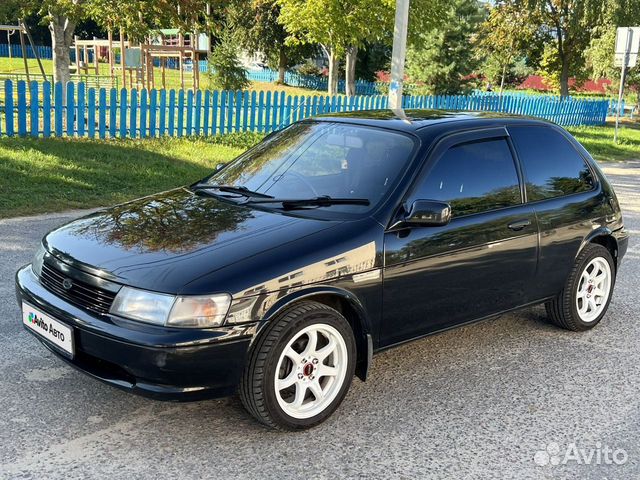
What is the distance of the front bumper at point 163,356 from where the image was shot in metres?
3.04

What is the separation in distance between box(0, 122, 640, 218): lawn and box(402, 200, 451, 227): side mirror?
5.91 metres

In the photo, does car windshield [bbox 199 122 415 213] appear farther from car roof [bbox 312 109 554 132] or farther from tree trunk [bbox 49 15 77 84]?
tree trunk [bbox 49 15 77 84]

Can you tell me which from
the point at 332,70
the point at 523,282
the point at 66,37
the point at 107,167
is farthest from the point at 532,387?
the point at 332,70

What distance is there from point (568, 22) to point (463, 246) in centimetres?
3504

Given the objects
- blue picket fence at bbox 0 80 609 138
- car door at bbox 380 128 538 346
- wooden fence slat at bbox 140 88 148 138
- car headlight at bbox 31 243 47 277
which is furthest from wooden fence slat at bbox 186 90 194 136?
car headlight at bbox 31 243 47 277

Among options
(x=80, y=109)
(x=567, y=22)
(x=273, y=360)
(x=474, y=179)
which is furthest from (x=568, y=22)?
(x=273, y=360)

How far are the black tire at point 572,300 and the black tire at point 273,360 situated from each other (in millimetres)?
2235

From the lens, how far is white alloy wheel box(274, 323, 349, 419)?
338 centimetres

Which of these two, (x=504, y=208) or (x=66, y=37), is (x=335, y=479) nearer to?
(x=504, y=208)

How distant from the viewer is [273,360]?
10.6 ft

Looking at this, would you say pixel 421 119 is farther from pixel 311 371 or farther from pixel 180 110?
pixel 180 110

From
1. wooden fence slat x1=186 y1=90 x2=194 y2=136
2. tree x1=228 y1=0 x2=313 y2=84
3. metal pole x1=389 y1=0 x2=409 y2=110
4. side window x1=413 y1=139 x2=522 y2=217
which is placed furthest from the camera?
tree x1=228 y1=0 x2=313 y2=84

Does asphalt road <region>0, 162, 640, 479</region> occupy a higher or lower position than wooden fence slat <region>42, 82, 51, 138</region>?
lower

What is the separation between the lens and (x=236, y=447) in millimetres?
3287
